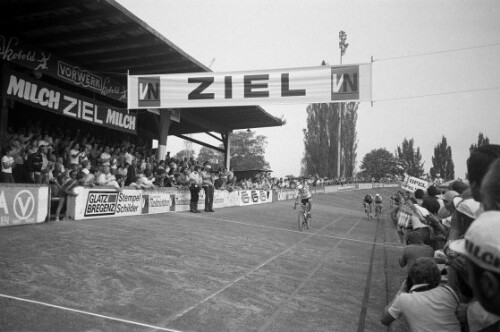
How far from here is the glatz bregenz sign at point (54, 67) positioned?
13320mm

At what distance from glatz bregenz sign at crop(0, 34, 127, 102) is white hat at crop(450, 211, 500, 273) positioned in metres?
15.4

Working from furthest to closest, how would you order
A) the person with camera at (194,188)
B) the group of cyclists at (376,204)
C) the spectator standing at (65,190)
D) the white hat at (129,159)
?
the group of cyclists at (376,204)
the white hat at (129,159)
the person with camera at (194,188)
the spectator standing at (65,190)

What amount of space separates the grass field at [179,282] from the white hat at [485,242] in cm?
337

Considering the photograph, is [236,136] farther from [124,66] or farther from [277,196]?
[124,66]

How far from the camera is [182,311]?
480 centimetres

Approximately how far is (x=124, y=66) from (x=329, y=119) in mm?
43078

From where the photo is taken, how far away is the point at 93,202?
40.5 feet

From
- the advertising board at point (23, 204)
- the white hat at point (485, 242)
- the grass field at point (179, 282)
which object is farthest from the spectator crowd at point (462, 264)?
the advertising board at point (23, 204)

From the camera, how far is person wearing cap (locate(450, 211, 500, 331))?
1520 millimetres

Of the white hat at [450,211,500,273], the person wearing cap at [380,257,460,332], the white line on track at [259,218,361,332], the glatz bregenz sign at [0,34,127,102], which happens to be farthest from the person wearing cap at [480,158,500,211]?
the glatz bregenz sign at [0,34,127,102]

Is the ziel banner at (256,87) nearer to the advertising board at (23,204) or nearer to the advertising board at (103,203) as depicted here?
the advertising board at (23,204)

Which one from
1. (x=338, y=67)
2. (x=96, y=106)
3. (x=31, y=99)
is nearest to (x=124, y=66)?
(x=96, y=106)

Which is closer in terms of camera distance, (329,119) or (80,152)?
(80,152)

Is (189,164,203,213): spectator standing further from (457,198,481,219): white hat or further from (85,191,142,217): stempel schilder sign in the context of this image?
(457,198,481,219): white hat
